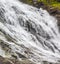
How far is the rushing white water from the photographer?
20438 millimetres

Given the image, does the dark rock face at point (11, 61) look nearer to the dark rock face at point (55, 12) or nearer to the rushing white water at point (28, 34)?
the rushing white water at point (28, 34)

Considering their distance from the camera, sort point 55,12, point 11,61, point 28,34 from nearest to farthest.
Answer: point 11,61 < point 28,34 < point 55,12


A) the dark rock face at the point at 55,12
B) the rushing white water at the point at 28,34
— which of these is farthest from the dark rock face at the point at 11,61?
the dark rock face at the point at 55,12

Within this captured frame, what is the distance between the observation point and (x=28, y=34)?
26453mm

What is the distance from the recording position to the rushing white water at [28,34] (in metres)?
20.4

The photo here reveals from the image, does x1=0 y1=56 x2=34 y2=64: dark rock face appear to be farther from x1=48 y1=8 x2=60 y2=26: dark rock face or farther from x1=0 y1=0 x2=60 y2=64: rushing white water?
x1=48 y1=8 x2=60 y2=26: dark rock face

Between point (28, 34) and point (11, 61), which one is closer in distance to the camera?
point (11, 61)

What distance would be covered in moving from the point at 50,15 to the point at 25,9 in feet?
14.2

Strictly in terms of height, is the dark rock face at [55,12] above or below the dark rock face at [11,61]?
above

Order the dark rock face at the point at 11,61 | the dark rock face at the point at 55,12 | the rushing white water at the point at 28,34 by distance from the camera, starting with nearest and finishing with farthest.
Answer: the dark rock face at the point at 11,61
the rushing white water at the point at 28,34
the dark rock face at the point at 55,12

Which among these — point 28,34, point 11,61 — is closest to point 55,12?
point 28,34

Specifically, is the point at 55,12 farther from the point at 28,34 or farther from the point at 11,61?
the point at 11,61

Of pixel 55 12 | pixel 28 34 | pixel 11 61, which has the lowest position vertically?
pixel 11 61

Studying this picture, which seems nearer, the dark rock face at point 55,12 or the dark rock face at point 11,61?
the dark rock face at point 11,61
